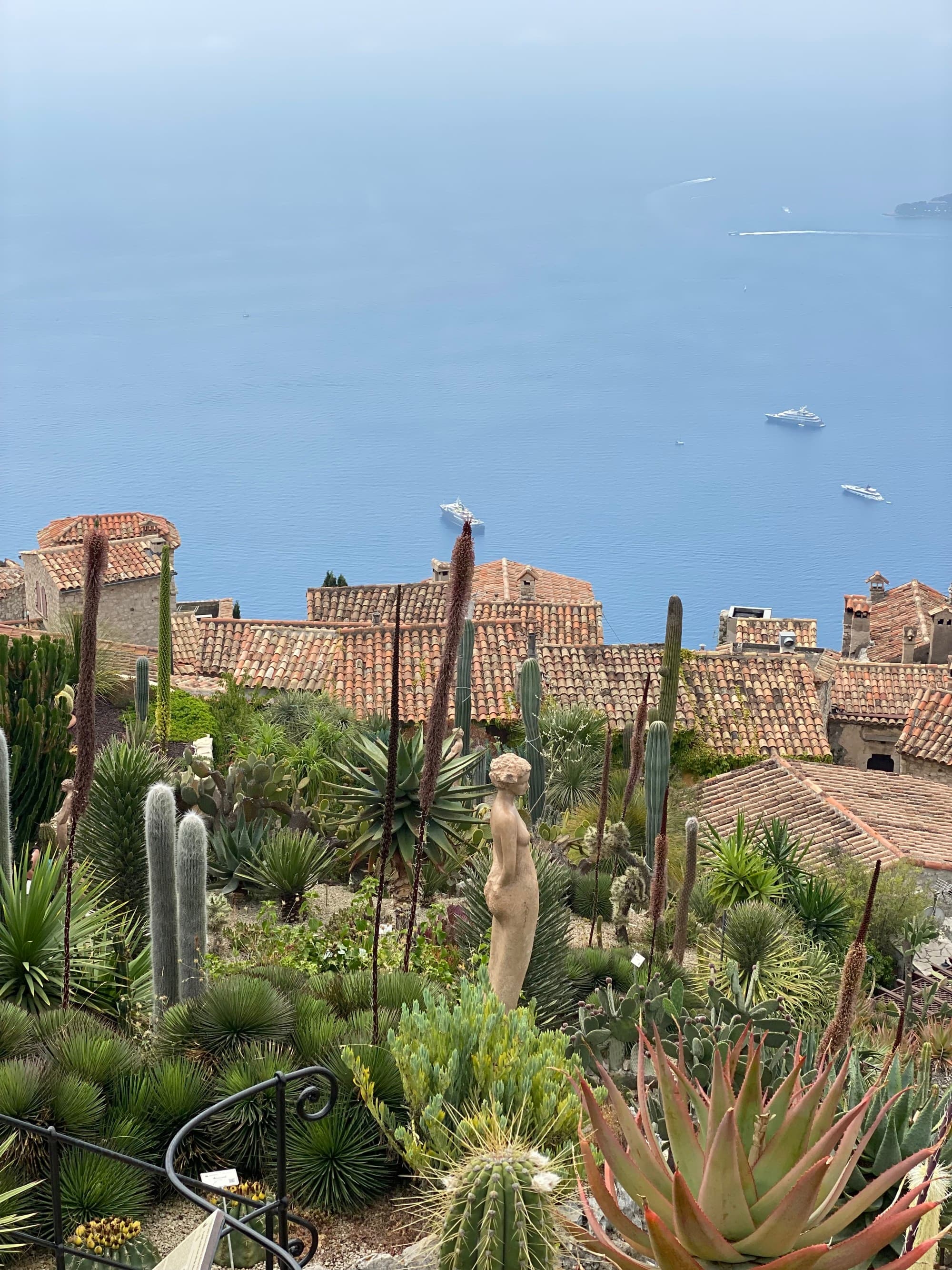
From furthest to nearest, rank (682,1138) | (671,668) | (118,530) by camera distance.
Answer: (118,530), (671,668), (682,1138)

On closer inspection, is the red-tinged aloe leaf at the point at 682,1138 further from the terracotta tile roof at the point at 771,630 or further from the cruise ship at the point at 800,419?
the cruise ship at the point at 800,419

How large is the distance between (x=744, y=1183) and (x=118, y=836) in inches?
245

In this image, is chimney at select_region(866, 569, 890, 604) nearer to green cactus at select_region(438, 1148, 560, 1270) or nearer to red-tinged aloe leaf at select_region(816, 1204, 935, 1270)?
green cactus at select_region(438, 1148, 560, 1270)

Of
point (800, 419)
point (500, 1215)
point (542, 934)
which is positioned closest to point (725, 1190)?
point (500, 1215)

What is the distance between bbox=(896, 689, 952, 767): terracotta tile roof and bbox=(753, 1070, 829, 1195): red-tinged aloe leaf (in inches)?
662

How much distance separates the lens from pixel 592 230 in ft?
400

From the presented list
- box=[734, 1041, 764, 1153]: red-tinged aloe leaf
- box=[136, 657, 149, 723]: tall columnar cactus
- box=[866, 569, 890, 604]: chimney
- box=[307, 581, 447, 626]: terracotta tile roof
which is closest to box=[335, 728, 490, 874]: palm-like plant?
box=[136, 657, 149, 723]: tall columnar cactus

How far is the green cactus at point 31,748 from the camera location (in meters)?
10.7

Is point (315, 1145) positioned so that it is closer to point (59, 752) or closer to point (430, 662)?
point (59, 752)

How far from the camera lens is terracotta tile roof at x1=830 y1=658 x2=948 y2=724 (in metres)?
26.8

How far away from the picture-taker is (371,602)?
93.9 ft

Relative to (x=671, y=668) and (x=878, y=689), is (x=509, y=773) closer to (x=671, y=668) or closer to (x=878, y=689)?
(x=671, y=668)

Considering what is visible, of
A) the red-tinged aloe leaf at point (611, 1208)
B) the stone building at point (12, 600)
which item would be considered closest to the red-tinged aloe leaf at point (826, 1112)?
the red-tinged aloe leaf at point (611, 1208)

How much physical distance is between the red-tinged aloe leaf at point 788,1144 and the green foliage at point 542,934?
3.54 m
